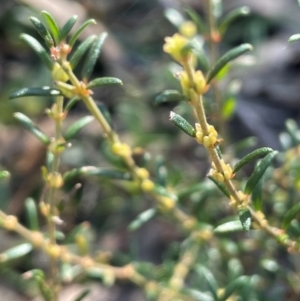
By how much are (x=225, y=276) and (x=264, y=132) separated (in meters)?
0.85

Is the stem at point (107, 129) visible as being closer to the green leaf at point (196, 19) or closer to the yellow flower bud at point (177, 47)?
the yellow flower bud at point (177, 47)

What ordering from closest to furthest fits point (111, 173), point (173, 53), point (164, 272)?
point (173, 53) → point (111, 173) → point (164, 272)

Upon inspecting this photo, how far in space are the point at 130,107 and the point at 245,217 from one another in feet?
5.45

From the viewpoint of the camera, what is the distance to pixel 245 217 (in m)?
1.00

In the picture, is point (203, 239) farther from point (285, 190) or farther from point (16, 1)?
point (16, 1)

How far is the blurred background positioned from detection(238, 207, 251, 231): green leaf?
37.3 inches

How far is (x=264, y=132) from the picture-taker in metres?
2.40

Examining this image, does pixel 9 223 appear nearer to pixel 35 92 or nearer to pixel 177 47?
pixel 35 92

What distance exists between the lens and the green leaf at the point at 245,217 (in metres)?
0.97

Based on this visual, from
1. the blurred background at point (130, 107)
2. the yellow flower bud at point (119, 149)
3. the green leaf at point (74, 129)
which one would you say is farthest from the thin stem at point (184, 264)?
the green leaf at point (74, 129)

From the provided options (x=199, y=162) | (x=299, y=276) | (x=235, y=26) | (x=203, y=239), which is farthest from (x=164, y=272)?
(x=235, y=26)

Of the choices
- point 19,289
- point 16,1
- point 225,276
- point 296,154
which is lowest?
point 19,289

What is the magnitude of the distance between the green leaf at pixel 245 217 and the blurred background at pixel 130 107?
0.95m

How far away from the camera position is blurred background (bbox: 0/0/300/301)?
242cm
